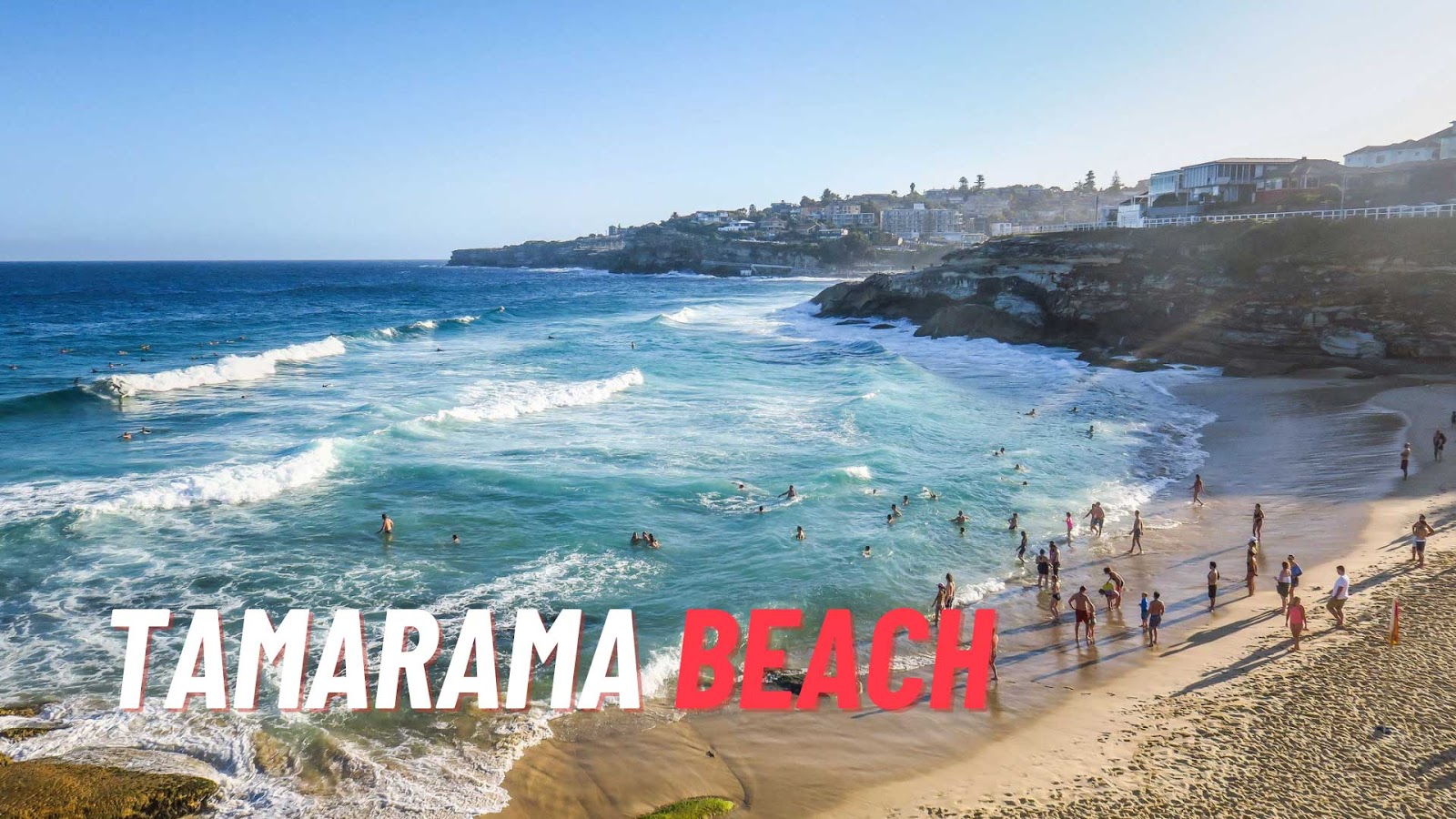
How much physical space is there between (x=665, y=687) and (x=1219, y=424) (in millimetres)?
26604

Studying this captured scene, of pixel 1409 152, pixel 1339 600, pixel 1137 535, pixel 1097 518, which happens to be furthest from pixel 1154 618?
pixel 1409 152

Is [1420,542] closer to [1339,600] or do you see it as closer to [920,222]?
[1339,600]

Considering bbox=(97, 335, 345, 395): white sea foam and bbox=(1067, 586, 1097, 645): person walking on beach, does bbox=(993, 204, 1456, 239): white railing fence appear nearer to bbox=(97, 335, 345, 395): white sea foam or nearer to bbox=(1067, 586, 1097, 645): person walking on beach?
bbox=(1067, 586, 1097, 645): person walking on beach

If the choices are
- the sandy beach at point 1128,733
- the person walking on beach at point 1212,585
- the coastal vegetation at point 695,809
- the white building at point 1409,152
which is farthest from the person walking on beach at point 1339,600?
the white building at point 1409,152

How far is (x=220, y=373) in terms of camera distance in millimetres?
41188

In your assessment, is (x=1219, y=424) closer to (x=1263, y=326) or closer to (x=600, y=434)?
(x=1263, y=326)

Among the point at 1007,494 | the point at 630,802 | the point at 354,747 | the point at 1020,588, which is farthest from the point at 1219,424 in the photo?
the point at 354,747

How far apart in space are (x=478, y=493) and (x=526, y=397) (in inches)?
544

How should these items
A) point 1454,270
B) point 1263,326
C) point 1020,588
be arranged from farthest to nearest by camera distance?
point 1263,326
point 1454,270
point 1020,588

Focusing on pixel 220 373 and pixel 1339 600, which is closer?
pixel 1339 600

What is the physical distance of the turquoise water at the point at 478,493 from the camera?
1268cm

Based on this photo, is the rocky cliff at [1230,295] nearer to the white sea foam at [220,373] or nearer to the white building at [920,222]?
the white sea foam at [220,373]

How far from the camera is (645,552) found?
19.1 m

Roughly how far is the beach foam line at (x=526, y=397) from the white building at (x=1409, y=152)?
5320cm
